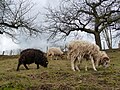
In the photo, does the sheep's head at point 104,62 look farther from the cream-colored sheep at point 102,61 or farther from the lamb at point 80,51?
the lamb at point 80,51

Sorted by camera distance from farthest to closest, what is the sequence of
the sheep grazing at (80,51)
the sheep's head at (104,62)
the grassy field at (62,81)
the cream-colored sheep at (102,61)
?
the sheep's head at (104,62), the cream-colored sheep at (102,61), the sheep grazing at (80,51), the grassy field at (62,81)

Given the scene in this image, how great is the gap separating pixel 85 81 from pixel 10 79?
3593 mm

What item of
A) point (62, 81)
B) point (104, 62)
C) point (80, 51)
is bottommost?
point (62, 81)

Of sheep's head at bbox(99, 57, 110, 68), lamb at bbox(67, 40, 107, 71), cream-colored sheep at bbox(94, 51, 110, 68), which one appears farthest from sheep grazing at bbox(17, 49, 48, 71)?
sheep's head at bbox(99, 57, 110, 68)

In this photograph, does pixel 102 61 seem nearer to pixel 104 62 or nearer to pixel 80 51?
pixel 104 62

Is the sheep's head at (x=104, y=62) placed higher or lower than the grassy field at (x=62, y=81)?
higher

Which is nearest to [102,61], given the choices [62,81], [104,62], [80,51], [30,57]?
[104,62]

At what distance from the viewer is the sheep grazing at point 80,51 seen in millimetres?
17720

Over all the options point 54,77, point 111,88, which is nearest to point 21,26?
point 54,77

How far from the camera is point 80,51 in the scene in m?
17.8

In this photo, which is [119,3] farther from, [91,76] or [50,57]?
[91,76]

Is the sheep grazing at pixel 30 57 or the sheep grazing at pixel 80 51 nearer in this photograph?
the sheep grazing at pixel 80 51

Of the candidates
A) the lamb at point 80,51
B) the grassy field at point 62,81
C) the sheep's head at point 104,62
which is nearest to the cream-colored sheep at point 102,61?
the sheep's head at point 104,62

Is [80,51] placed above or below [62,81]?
above
